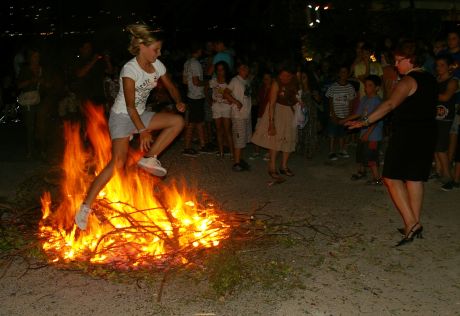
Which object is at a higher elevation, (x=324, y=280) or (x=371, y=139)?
(x=371, y=139)

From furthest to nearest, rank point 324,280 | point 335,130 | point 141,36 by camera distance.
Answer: point 335,130 < point 141,36 < point 324,280

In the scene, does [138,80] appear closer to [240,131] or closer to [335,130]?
[240,131]

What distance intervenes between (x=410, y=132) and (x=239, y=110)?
13.0 feet

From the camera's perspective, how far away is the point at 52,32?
15.8 metres

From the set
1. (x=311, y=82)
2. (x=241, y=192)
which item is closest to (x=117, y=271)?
(x=241, y=192)

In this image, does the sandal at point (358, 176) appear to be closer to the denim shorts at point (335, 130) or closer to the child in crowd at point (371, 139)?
the child in crowd at point (371, 139)

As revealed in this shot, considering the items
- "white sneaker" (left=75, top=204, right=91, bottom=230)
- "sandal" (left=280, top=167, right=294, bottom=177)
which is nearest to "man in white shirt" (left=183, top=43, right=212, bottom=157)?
"sandal" (left=280, top=167, right=294, bottom=177)

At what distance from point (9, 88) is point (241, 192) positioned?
8.81 metres

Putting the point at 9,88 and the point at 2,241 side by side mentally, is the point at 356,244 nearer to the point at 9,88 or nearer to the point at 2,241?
the point at 2,241

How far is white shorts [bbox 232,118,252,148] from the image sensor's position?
8.98 m

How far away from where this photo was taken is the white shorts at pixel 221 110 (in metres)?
9.52

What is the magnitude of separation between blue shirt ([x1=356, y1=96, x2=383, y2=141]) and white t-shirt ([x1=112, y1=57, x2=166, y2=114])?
359 cm

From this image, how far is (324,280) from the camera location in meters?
4.84

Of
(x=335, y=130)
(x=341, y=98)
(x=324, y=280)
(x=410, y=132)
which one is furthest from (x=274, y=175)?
(x=324, y=280)
